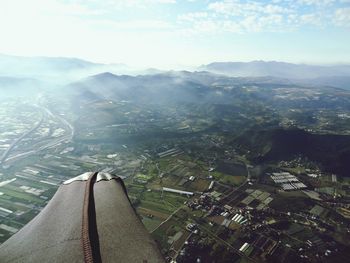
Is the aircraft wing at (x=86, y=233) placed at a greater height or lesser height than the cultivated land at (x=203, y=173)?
greater

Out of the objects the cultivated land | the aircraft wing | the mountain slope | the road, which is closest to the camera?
the aircraft wing

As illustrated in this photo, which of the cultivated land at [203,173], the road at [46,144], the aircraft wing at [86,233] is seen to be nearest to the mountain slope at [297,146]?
the cultivated land at [203,173]

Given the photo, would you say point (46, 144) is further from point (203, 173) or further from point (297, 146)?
point (297, 146)

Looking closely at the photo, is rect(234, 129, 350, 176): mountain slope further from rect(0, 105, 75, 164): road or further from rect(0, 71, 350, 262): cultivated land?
rect(0, 105, 75, 164): road

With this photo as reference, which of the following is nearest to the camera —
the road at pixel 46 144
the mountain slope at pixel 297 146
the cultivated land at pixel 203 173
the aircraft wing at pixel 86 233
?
the aircraft wing at pixel 86 233

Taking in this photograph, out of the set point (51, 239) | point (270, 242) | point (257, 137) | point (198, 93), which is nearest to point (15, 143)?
point (257, 137)

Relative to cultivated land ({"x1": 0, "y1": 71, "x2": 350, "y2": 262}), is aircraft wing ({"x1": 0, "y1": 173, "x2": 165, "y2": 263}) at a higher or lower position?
higher

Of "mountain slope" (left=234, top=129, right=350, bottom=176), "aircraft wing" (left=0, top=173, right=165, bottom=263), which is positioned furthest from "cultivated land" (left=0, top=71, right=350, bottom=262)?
"aircraft wing" (left=0, top=173, right=165, bottom=263)

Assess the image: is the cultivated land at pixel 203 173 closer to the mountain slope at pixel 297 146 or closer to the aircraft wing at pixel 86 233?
the mountain slope at pixel 297 146

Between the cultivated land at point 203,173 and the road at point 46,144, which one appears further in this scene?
the road at point 46,144

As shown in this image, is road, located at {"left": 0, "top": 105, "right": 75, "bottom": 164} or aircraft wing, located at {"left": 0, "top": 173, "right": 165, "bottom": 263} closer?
aircraft wing, located at {"left": 0, "top": 173, "right": 165, "bottom": 263}

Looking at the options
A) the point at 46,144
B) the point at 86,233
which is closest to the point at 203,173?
the point at 46,144

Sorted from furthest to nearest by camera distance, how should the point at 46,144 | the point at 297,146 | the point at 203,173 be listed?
the point at 46,144 < the point at 297,146 < the point at 203,173
